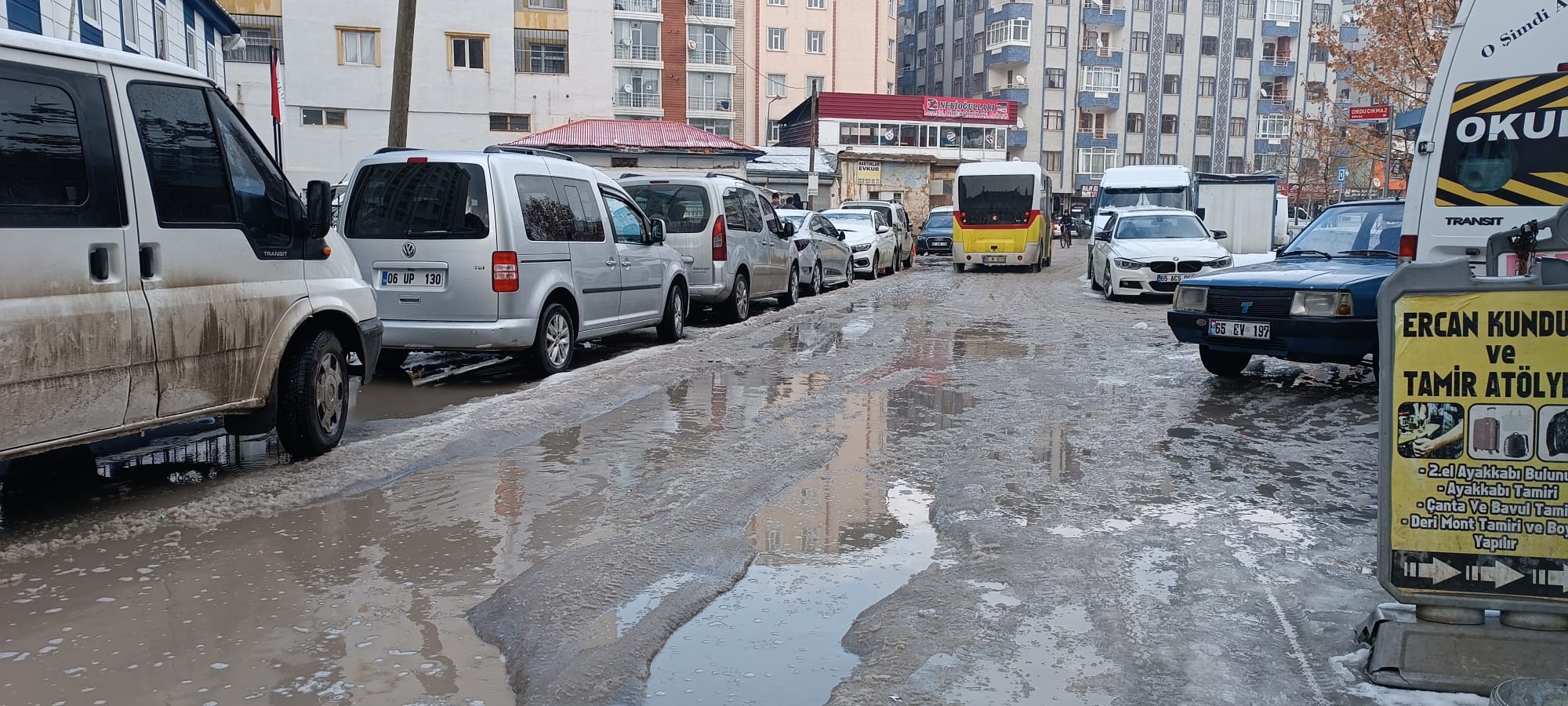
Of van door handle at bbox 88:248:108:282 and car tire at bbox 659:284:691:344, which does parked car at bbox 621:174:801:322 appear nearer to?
car tire at bbox 659:284:691:344

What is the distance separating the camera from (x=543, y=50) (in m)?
46.3

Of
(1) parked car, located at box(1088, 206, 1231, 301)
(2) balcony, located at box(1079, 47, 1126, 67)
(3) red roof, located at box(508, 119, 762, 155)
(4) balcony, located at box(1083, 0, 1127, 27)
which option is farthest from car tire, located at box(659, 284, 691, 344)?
(4) balcony, located at box(1083, 0, 1127, 27)

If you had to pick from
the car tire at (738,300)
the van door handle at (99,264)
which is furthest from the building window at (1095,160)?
the van door handle at (99,264)

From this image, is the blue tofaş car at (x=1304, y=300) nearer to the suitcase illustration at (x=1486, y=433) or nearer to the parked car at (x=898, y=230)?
the suitcase illustration at (x=1486, y=433)

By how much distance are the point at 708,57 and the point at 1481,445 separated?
219 ft

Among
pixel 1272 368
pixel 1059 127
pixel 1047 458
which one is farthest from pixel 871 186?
pixel 1047 458

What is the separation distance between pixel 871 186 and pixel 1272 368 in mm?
54995

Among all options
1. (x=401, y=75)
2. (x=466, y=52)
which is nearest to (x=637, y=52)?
(x=466, y=52)

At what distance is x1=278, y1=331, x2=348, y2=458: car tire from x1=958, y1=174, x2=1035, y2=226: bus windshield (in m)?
23.4

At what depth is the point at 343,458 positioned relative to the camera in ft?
22.1

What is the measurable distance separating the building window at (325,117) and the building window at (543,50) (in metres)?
6.80

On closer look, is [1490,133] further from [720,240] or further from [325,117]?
[325,117]

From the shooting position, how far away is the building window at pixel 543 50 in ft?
151

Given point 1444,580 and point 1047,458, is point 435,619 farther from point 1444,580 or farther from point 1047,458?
point 1047,458
